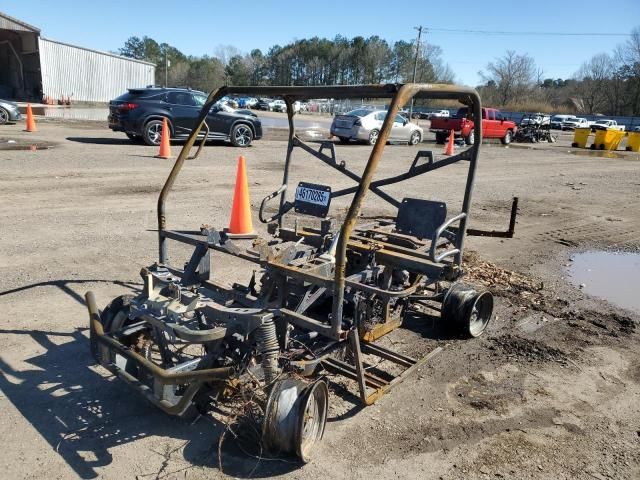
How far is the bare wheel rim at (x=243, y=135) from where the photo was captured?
16844 mm

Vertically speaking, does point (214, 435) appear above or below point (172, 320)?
below

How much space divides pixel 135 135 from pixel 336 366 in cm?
1405

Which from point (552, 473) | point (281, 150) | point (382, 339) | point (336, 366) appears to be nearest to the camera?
point (552, 473)

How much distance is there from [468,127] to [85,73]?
29132mm

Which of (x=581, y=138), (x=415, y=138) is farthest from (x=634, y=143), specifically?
(x=415, y=138)

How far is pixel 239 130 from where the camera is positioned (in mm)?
16875

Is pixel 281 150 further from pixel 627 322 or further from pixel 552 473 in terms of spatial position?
pixel 552 473

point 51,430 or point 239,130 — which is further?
point 239,130

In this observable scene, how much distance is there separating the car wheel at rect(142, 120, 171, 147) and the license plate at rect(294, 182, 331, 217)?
11.8 meters

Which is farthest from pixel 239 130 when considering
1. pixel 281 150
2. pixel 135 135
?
pixel 135 135

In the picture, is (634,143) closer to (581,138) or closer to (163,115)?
→ (581,138)

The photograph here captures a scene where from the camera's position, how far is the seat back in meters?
4.52

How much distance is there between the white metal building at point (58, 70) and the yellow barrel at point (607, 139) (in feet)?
108

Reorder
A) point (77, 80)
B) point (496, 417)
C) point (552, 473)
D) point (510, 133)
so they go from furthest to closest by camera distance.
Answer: point (77, 80), point (510, 133), point (496, 417), point (552, 473)
